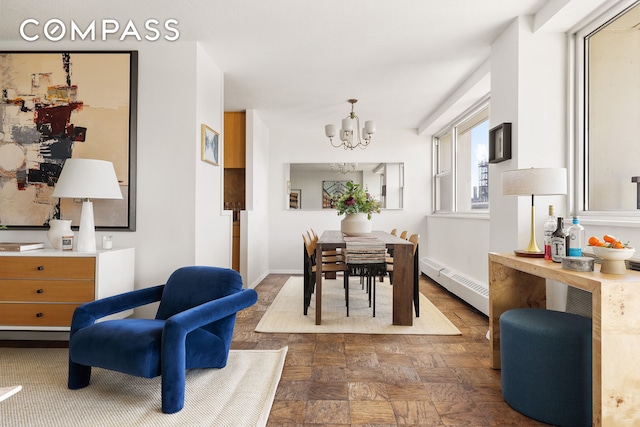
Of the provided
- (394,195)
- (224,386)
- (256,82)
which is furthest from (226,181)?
(224,386)

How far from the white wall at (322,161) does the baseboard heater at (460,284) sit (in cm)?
88

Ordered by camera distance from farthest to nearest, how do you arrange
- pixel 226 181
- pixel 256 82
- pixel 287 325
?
1. pixel 226 181
2. pixel 256 82
3. pixel 287 325

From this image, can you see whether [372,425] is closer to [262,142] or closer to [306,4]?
[306,4]

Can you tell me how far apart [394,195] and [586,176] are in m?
3.86

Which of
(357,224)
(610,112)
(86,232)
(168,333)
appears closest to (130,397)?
(168,333)

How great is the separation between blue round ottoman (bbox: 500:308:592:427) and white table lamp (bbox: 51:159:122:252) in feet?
Result: 9.51

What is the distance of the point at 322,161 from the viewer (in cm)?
658

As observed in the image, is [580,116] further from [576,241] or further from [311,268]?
[311,268]

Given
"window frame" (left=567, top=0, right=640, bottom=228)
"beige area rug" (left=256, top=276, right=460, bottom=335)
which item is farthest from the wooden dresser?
"window frame" (left=567, top=0, right=640, bottom=228)

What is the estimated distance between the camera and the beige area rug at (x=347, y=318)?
3.29 metres

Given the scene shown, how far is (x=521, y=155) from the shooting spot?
2.90 meters

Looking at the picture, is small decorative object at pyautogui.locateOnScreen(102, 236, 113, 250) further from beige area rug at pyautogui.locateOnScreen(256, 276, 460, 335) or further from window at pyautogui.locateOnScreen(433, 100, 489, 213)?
window at pyautogui.locateOnScreen(433, 100, 489, 213)

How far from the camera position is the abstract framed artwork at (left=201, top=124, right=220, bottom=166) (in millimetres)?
3422

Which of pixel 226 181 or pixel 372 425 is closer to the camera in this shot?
pixel 372 425
